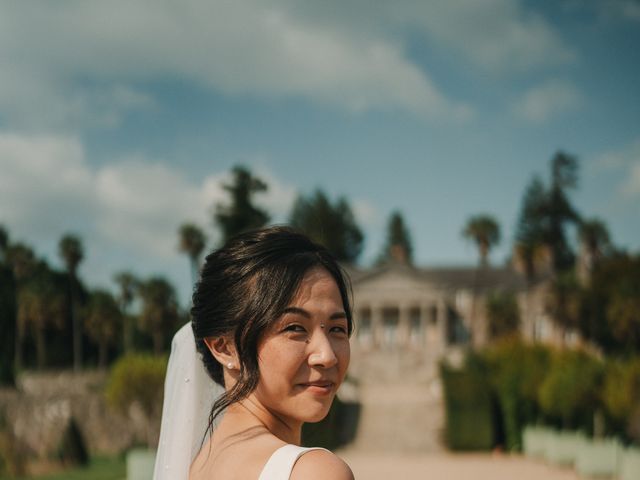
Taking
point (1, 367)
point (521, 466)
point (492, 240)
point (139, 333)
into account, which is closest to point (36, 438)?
point (521, 466)

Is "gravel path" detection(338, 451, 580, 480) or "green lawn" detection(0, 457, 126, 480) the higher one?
"green lawn" detection(0, 457, 126, 480)

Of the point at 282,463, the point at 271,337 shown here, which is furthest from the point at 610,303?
the point at 282,463

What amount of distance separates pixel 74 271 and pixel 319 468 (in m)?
57.2

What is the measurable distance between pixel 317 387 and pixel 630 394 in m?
24.3

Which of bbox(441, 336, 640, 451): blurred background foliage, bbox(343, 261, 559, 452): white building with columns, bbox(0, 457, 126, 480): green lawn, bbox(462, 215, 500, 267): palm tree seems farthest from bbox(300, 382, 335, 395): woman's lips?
bbox(462, 215, 500, 267): palm tree

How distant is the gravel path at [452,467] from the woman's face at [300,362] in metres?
20.8

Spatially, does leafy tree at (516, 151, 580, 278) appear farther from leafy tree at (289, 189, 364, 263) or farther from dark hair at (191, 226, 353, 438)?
dark hair at (191, 226, 353, 438)

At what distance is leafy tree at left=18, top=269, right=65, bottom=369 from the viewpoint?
5412 centimetres

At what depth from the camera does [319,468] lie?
4.48 feet

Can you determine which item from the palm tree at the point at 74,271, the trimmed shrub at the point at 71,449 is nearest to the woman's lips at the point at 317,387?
the trimmed shrub at the point at 71,449

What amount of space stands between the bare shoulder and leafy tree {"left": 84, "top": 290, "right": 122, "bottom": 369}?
55731mm

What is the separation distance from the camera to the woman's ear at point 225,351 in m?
1.80

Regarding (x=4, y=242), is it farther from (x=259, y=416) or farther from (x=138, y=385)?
(x=259, y=416)

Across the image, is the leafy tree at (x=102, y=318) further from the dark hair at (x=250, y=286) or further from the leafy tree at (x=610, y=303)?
the dark hair at (x=250, y=286)
